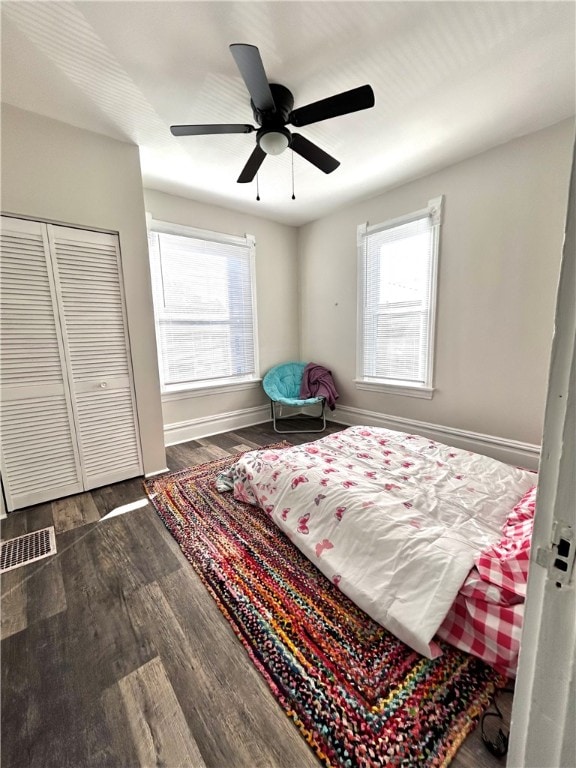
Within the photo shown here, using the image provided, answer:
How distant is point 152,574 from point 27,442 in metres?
1.38

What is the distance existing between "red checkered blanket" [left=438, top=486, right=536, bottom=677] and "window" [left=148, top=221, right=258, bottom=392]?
3072mm

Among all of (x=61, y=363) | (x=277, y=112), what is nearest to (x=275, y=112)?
(x=277, y=112)

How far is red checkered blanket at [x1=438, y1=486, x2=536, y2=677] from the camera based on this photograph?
103 cm

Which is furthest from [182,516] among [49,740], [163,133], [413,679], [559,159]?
[559,159]

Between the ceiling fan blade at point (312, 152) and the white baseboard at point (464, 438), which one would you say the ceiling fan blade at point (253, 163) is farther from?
the white baseboard at point (464, 438)

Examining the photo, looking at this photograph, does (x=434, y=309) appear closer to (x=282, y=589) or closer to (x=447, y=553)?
(x=447, y=553)

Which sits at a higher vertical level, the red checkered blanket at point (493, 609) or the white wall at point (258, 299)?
the white wall at point (258, 299)

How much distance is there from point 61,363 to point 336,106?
2.42 m

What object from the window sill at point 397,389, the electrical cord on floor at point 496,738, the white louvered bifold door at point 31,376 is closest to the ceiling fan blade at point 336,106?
the white louvered bifold door at point 31,376

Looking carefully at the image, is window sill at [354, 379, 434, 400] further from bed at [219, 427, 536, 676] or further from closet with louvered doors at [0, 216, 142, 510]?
closet with louvered doors at [0, 216, 142, 510]

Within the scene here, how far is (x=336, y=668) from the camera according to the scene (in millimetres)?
1104

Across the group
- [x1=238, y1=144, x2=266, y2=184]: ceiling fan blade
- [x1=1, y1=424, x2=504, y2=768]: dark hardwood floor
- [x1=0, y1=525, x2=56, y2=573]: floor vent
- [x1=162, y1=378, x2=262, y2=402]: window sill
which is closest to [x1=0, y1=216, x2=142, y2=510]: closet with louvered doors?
[x1=0, y1=525, x2=56, y2=573]: floor vent

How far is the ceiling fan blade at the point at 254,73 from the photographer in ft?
4.25

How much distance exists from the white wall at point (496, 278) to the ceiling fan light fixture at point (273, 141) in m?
1.75
